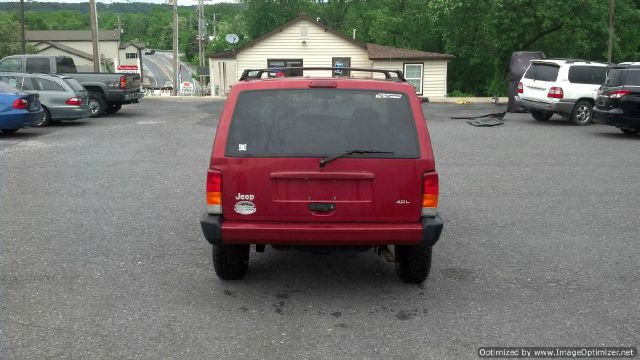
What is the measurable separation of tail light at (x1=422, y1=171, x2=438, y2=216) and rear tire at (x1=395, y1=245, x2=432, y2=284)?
16.0 inches

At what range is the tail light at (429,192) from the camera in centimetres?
517

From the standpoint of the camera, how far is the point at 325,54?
125 feet

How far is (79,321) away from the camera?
496 cm

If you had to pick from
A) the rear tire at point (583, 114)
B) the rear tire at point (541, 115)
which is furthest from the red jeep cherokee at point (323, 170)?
the rear tire at point (541, 115)

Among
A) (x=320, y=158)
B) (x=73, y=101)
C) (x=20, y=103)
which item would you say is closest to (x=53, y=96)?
(x=73, y=101)

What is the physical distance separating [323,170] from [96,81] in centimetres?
1900

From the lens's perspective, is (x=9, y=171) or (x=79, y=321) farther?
(x=9, y=171)

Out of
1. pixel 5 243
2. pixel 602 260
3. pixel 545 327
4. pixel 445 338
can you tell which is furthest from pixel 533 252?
pixel 5 243

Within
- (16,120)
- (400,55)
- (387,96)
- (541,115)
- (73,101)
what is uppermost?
(400,55)

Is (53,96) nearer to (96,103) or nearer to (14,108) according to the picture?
(14,108)

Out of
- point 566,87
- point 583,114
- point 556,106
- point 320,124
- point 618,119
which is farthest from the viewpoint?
point 583,114

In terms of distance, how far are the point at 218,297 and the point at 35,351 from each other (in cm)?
151

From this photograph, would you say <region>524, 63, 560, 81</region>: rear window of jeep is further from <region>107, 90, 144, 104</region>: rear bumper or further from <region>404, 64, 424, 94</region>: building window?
<region>404, 64, 424, 94</region>: building window

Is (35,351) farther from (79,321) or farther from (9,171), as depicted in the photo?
(9,171)
